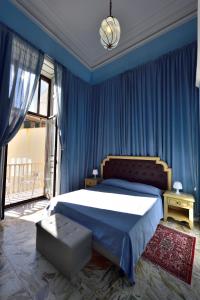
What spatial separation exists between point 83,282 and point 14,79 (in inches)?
127

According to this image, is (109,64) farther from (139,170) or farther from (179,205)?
(179,205)

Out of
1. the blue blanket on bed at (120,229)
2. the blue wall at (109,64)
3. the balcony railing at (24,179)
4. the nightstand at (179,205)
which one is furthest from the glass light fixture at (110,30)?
the balcony railing at (24,179)

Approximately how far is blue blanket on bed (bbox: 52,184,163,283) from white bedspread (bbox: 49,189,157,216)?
0.34ft

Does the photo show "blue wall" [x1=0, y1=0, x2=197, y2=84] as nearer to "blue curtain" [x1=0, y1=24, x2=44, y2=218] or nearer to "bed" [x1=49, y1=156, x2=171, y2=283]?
"blue curtain" [x1=0, y1=24, x2=44, y2=218]

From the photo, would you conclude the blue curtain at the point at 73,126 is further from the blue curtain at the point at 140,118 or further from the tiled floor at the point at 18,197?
the tiled floor at the point at 18,197

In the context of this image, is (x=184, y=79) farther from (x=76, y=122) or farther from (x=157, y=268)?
(x=157, y=268)

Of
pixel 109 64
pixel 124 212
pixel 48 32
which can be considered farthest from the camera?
pixel 109 64

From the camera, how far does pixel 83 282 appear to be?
1.44m

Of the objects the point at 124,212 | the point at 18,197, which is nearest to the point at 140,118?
the point at 124,212

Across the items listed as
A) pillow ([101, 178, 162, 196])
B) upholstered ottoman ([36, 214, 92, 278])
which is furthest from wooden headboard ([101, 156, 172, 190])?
upholstered ottoman ([36, 214, 92, 278])

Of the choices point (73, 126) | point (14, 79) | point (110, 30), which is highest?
point (110, 30)

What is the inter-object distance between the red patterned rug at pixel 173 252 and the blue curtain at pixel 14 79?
9.05 ft

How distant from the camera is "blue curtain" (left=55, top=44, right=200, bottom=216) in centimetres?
284

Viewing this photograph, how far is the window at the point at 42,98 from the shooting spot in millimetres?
3846
